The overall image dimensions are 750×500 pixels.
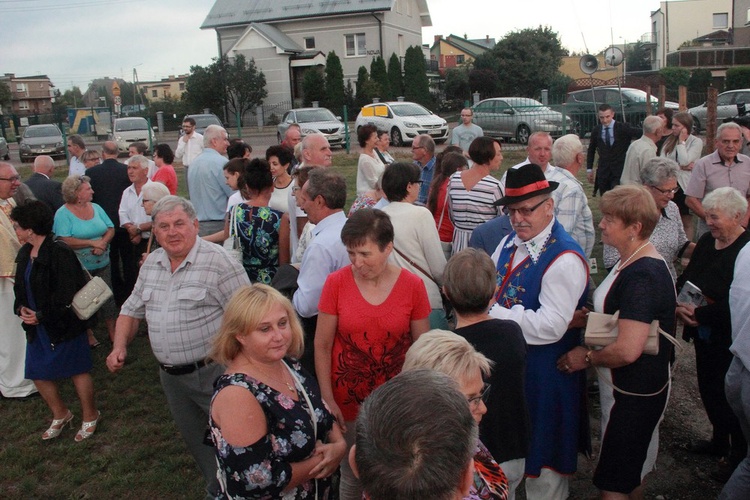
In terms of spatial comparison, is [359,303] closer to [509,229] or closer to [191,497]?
[509,229]

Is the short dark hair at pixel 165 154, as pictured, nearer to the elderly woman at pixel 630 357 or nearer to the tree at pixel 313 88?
the elderly woman at pixel 630 357

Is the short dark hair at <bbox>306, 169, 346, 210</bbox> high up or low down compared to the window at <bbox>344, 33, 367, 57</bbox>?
down

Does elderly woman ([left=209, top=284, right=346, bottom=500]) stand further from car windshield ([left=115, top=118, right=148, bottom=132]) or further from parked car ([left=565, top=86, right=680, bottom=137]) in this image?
car windshield ([left=115, top=118, right=148, bottom=132])

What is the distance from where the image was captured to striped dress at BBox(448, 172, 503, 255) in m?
5.07

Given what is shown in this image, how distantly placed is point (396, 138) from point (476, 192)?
58.5 feet

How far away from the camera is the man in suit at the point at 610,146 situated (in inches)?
353

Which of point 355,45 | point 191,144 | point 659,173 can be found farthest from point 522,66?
point 659,173

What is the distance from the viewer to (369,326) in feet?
10.4

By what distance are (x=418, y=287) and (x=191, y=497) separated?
7.15 ft

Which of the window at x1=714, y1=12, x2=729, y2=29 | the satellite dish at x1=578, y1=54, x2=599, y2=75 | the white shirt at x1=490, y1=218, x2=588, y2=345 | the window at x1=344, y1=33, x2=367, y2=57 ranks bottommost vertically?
the white shirt at x1=490, y1=218, x2=588, y2=345

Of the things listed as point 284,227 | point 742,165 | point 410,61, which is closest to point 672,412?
point 742,165

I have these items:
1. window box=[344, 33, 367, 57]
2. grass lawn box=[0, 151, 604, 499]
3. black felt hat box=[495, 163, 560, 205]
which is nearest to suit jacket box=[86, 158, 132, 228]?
grass lawn box=[0, 151, 604, 499]

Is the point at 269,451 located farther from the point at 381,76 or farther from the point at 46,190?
the point at 381,76

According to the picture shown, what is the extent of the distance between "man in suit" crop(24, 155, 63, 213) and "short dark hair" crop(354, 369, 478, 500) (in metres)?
6.59
